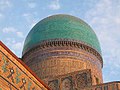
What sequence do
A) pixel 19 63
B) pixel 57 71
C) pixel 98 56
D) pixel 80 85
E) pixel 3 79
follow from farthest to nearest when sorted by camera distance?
pixel 98 56 → pixel 57 71 → pixel 80 85 → pixel 19 63 → pixel 3 79

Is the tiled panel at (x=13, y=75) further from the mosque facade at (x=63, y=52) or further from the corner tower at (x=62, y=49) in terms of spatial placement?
the corner tower at (x=62, y=49)

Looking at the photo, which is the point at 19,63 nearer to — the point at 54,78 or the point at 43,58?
the point at 54,78

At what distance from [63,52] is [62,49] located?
0.63 ft

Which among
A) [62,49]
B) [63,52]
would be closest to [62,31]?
[62,49]

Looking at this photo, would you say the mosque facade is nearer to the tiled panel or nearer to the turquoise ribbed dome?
the turquoise ribbed dome

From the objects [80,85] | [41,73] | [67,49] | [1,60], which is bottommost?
[1,60]

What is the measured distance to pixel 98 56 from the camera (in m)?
15.6

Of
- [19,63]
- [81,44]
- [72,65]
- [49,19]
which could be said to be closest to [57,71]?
[72,65]

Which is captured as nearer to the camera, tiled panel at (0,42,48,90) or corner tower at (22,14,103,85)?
tiled panel at (0,42,48,90)

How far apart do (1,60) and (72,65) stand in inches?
312

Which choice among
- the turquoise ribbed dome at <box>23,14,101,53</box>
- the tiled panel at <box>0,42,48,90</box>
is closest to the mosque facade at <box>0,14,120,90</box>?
the turquoise ribbed dome at <box>23,14,101,53</box>

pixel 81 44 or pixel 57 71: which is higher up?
pixel 81 44

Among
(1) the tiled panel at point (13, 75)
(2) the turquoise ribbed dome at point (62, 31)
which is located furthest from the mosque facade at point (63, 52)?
(1) the tiled panel at point (13, 75)

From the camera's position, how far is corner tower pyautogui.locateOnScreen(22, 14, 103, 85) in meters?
14.6
